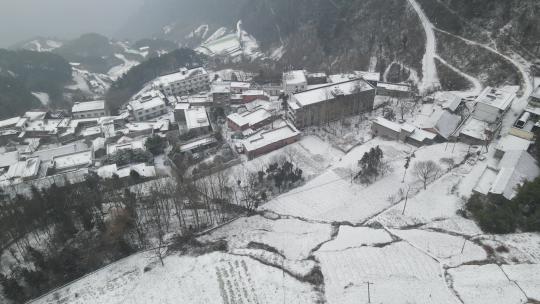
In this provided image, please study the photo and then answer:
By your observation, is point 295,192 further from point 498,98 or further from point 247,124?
point 498,98

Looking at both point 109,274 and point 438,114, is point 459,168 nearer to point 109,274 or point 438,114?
point 438,114

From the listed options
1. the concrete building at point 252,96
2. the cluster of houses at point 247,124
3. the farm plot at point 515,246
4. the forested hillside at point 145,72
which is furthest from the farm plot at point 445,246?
the forested hillside at point 145,72

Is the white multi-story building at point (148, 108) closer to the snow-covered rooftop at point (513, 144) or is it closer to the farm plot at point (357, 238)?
the farm plot at point (357, 238)

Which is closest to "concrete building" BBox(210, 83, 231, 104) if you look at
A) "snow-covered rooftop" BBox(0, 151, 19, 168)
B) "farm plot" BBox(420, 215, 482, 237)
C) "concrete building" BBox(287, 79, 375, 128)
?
"concrete building" BBox(287, 79, 375, 128)

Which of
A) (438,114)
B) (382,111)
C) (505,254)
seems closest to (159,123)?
(382,111)

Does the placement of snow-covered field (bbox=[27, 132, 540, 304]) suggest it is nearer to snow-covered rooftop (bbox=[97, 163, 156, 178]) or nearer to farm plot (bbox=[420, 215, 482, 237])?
farm plot (bbox=[420, 215, 482, 237])
